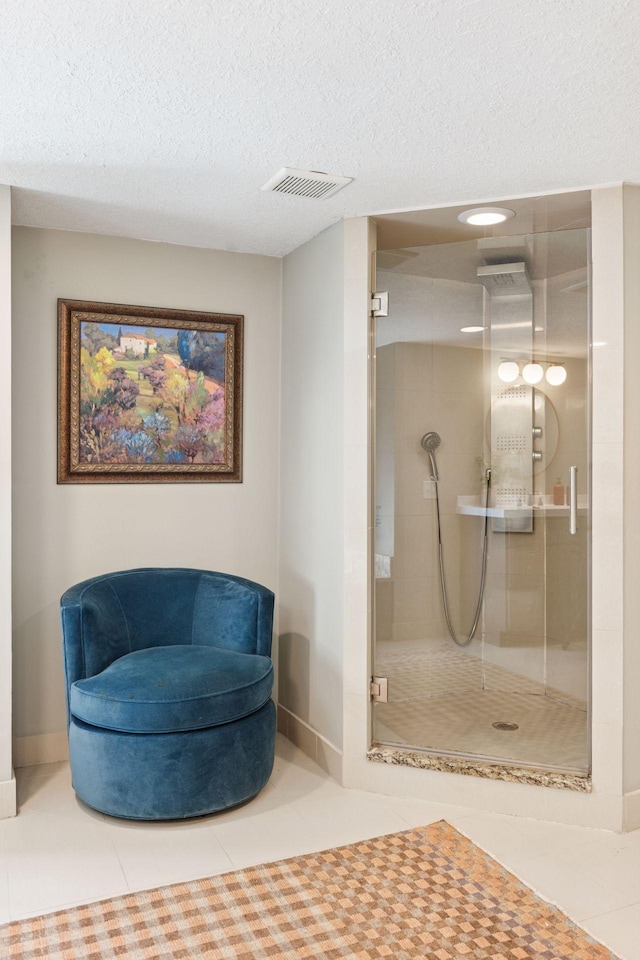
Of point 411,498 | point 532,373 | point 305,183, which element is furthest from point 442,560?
point 305,183

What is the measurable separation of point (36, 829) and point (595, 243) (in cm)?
297

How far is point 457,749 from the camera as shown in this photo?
10.1ft

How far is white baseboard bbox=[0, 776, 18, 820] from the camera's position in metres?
2.91

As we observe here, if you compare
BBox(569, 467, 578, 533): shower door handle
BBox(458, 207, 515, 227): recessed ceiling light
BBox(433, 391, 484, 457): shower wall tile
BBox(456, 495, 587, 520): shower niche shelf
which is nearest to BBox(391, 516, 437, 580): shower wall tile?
BBox(456, 495, 587, 520): shower niche shelf

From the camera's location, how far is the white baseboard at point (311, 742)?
3.27 meters

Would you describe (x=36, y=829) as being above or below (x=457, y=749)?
below

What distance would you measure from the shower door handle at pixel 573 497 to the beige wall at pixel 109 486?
1560 millimetres

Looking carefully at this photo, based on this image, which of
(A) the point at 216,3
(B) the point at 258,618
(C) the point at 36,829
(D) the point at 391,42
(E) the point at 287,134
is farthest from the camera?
(B) the point at 258,618

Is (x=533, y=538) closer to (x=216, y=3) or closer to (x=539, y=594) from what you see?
(x=539, y=594)

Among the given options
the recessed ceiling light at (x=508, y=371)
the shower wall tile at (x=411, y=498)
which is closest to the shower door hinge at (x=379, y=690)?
the shower wall tile at (x=411, y=498)

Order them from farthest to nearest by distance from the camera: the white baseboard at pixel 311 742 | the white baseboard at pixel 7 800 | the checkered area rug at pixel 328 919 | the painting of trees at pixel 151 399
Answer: the painting of trees at pixel 151 399 < the white baseboard at pixel 311 742 < the white baseboard at pixel 7 800 < the checkered area rug at pixel 328 919

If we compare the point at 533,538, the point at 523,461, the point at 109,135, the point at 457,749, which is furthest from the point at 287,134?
the point at 457,749

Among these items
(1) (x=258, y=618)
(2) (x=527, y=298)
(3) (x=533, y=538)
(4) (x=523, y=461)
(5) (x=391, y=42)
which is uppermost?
(5) (x=391, y=42)

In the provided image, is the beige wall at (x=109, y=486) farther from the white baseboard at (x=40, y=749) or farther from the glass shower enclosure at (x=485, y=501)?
the glass shower enclosure at (x=485, y=501)
